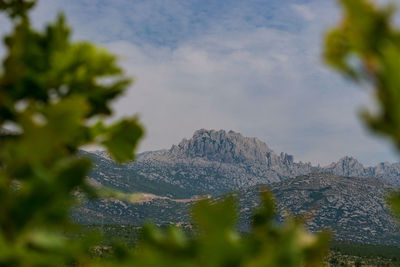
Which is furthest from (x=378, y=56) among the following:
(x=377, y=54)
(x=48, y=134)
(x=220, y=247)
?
(x=48, y=134)

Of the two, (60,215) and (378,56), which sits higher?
(378,56)

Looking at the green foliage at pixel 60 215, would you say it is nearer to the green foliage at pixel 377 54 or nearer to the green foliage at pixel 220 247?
the green foliage at pixel 220 247

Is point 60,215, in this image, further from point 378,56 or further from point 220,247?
point 378,56

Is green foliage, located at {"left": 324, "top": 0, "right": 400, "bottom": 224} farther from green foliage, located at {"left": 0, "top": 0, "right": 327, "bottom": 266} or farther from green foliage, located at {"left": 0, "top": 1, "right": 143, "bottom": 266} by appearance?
green foliage, located at {"left": 0, "top": 1, "right": 143, "bottom": 266}

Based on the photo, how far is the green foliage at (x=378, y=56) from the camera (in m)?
0.95

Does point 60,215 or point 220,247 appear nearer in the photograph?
point 220,247

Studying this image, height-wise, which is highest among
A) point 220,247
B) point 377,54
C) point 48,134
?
point 377,54

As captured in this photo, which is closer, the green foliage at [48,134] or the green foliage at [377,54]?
the green foliage at [377,54]

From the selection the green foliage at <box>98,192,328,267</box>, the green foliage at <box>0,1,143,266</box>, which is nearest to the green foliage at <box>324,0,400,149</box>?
the green foliage at <box>98,192,328,267</box>

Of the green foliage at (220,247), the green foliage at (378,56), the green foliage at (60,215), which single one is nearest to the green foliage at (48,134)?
the green foliage at (60,215)

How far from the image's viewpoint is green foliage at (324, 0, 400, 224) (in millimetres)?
947

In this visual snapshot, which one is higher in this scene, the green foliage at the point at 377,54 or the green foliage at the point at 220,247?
the green foliage at the point at 377,54

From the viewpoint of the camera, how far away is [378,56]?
1.04 metres

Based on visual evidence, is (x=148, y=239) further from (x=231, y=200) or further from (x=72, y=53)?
(x=72, y=53)
